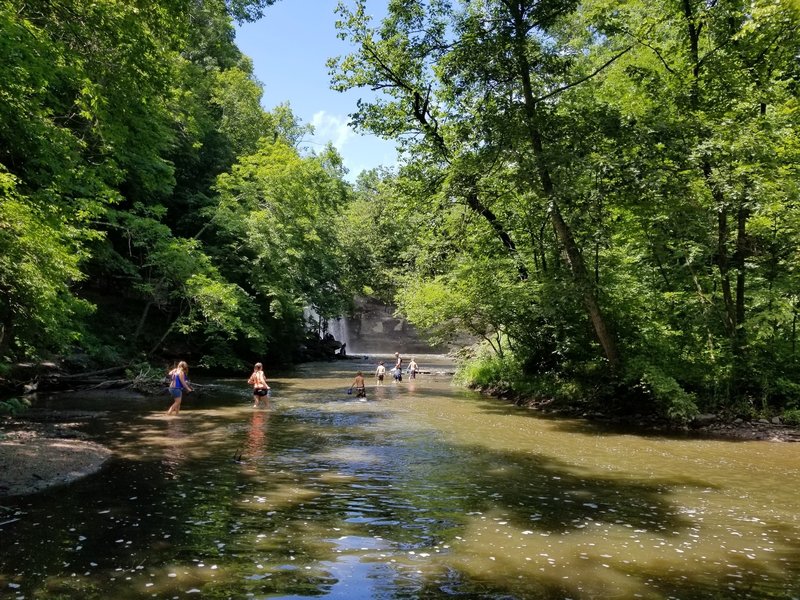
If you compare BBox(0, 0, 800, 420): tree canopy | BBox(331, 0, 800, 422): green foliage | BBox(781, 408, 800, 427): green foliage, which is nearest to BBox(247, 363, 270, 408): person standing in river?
BBox(0, 0, 800, 420): tree canopy

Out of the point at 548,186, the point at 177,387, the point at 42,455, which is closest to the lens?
the point at 42,455

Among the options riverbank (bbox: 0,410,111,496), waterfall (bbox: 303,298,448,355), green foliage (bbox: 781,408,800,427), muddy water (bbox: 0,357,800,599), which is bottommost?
muddy water (bbox: 0,357,800,599)

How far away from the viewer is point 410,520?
7457mm

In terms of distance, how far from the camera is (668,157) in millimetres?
14531

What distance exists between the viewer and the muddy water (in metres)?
5.49

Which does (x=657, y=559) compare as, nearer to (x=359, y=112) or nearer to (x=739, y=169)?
(x=739, y=169)

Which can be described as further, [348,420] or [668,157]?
[348,420]

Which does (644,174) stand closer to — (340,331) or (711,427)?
(711,427)

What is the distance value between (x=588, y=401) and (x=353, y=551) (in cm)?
1335

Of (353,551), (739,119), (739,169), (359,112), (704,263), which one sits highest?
(359,112)

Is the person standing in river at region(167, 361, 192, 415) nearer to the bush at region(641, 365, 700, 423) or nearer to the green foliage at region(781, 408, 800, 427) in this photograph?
the bush at region(641, 365, 700, 423)

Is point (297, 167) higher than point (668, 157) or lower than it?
higher

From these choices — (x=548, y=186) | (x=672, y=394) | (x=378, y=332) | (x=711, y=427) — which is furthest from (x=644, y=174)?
(x=378, y=332)

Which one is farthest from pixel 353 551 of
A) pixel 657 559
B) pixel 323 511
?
pixel 657 559
